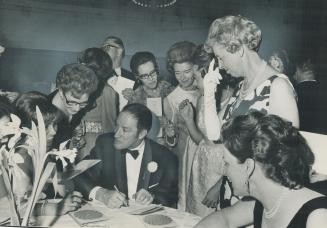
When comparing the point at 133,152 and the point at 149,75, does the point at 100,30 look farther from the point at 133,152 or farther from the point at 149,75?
the point at 133,152

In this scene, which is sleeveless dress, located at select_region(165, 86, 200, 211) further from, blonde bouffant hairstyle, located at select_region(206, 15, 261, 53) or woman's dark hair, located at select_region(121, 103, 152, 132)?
blonde bouffant hairstyle, located at select_region(206, 15, 261, 53)

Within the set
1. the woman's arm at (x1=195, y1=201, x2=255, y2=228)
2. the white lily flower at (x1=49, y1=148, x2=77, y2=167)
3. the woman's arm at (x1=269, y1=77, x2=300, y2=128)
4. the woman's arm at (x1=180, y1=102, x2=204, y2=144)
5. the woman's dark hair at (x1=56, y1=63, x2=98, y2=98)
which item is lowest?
the woman's arm at (x1=195, y1=201, x2=255, y2=228)

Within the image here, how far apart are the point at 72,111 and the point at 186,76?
0.78 metres

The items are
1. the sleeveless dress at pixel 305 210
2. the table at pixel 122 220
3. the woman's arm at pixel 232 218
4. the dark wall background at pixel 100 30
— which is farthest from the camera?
the dark wall background at pixel 100 30

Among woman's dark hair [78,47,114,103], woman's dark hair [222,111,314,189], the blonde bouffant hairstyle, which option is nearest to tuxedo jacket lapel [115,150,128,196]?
woman's dark hair [78,47,114,103]

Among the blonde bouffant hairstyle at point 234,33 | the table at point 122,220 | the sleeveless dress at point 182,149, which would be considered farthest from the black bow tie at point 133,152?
the blonde bouffant hairstyle at point 234,33

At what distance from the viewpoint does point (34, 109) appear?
276 cm

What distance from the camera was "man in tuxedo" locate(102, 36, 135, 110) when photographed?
2725 mm

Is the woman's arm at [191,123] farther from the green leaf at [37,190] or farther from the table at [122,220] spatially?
the green leaf at [37,190]

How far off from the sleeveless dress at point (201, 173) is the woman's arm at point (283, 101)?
462mm

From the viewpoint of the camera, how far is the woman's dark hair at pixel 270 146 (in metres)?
2.16

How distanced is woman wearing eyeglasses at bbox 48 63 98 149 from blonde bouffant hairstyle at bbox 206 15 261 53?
0.84 m

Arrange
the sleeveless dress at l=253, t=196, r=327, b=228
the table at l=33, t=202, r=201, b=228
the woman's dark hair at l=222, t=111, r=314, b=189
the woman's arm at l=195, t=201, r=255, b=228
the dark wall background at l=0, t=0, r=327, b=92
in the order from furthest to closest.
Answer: the dark wall background at l=0, t=0, r=327, b=92
the table at l=33, t=202, r=201, b=228
the woman's arm at l=195, t=201, r=255, b=228
the woman's dark hair at l=222, t=111, r=314, b=189
the sleeveless dress at l=253, t=196, r=327, b=228

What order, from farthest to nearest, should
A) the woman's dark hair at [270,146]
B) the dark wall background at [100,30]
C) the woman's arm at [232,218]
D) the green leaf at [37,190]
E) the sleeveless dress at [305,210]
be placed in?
the dark wall background at [100,30] < the green leaf at [37,190] < the woman's arm at [232,218] < the woman's dark hair at [270,146] < the sleeveless dress at [305,210]
